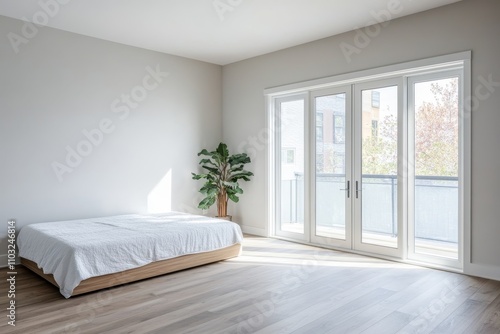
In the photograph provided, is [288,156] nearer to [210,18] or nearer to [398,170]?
[398,170]

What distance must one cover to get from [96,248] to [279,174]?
3.04 metres

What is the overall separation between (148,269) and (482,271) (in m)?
3.29

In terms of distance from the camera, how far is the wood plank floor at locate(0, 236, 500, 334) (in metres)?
2.71

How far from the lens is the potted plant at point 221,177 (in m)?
5.87

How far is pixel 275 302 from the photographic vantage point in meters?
3.17

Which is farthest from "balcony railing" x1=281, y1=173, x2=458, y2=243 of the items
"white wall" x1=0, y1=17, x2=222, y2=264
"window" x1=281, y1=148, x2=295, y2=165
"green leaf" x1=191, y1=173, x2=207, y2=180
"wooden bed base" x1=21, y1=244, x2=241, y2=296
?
"white wall" x1=0, y1=17, x2=222, y2=264

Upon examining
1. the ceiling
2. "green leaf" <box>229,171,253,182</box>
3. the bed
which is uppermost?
the ceiling

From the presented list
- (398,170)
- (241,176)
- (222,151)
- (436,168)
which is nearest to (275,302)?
(398,170)

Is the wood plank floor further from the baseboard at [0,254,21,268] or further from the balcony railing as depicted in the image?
the balcony railing

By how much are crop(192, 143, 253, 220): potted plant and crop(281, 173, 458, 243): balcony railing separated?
74 centimetres

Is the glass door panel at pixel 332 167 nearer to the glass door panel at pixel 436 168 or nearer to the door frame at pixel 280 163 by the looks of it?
the door frame at pixel 280 163

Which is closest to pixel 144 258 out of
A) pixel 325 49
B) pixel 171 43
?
pixel 171 43

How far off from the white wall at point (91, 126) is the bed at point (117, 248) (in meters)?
0.43

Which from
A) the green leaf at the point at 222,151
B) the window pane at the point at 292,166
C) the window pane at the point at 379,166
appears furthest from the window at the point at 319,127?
the green leaf at the point at 222,151
